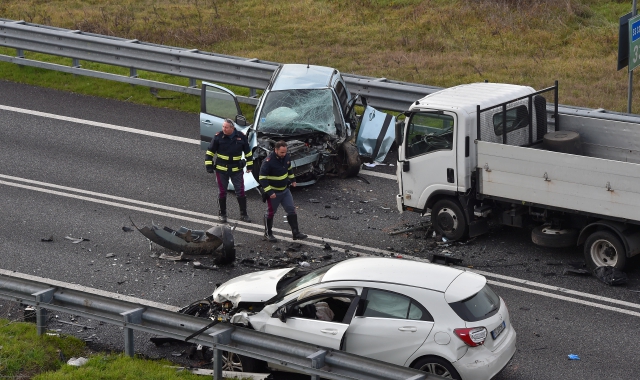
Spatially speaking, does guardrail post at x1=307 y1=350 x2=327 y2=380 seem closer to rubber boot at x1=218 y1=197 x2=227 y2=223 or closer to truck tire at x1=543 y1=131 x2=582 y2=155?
rubber boot at x1=218 y1=197 x2=227 y2=223

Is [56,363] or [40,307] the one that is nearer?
[56,363]

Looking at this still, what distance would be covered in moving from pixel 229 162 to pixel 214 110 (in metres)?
1.79

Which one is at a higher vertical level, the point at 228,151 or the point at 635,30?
the point at 635,30

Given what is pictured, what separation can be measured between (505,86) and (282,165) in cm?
349

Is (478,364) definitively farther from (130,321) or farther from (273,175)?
(273,175)

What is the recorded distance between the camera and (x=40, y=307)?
974 cm

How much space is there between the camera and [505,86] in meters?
13.4

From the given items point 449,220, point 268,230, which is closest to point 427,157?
point 449,220

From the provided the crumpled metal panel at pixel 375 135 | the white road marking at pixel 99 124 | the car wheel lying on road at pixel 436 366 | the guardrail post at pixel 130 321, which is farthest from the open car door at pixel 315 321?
the white road marking at pixel 99 124

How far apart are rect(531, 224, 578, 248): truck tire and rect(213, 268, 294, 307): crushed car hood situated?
3.84m

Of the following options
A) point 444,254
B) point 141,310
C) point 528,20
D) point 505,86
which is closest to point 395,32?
point 528,20

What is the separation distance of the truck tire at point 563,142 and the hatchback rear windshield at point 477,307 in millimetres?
4443

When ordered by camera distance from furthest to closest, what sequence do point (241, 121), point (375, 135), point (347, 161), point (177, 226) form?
point (375, 135) → point (347, 161) → point (241, 121) → point (177, 226)

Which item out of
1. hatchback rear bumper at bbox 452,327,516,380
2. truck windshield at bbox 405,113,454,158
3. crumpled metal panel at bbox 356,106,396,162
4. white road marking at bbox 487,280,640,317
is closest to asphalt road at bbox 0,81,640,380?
white road marking at bbox 487,280,640,317
